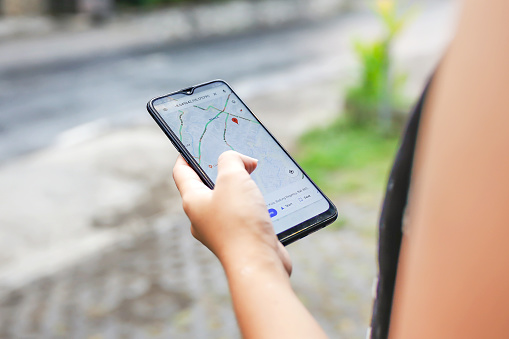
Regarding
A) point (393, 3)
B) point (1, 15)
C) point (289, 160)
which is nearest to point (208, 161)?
point (289, 160)

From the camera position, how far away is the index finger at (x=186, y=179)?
3.21ft

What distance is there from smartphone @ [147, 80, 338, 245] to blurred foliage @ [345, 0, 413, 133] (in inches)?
207

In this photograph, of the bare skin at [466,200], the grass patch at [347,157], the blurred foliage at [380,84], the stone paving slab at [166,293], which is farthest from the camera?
the blurred foliage at [380,84]

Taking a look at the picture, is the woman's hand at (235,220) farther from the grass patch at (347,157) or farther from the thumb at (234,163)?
the grass patch at (347,157)

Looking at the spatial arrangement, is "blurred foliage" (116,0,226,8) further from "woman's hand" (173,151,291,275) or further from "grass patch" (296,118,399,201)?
"woman's hand" (173,151,291,275)

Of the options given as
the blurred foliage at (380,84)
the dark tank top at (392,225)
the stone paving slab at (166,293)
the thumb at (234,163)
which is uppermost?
the thumb at (234,163)

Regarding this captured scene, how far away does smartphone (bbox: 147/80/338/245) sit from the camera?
3.83 feet

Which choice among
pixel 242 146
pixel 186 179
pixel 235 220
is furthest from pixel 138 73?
pixel 235 220

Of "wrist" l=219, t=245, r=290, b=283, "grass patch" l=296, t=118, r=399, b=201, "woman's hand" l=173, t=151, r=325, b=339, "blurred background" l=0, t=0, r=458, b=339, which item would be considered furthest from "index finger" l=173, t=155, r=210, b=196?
"grass patch" l=296, t=118, r=399, b=201

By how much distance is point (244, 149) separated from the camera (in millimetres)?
1220

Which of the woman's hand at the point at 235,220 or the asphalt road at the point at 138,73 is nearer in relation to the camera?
the woman's hand at the point at 235,220

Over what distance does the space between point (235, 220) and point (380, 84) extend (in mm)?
6060

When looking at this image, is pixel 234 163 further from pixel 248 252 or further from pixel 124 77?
pixel 124 77

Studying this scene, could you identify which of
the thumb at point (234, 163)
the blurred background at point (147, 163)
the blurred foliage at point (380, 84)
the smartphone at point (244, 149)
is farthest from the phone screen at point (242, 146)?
the blurred foliage at point (380, 84)
